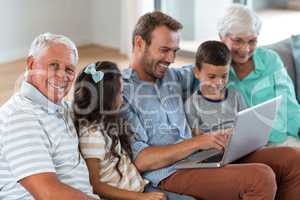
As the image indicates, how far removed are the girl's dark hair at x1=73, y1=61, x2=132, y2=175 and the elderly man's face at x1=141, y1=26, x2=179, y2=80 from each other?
0.81 ft

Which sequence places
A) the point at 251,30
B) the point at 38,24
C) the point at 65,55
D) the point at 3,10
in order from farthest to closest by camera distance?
1. the point at 38,24
2. the point at 3,10
3. the point at 251,30
4. the point at 65,55

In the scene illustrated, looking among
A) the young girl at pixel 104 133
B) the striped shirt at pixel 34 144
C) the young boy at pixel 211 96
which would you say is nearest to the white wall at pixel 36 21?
the young boy at pixel 211 96

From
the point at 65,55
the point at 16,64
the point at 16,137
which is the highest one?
the point at 65,55

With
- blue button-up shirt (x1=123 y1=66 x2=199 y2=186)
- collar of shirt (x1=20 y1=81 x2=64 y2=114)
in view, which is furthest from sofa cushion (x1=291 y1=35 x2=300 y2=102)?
collar of shirt (x1=20 y1=81 x2=64 y2=114)

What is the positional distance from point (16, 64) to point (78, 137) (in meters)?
3.10

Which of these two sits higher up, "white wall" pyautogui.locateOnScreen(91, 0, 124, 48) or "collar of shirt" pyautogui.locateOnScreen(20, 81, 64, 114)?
"collar of shirt" pyautogui.locateOnScreen(20, 81, 64, 114)

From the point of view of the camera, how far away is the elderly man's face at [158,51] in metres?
2.14

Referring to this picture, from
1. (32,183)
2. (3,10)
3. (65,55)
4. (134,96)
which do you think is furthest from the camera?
(3,10)

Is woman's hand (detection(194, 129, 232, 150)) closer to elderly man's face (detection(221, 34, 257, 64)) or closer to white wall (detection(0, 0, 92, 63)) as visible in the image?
elderly man's face (detection(221, 34, 257, 64))

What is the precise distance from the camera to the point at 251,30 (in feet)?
7.86

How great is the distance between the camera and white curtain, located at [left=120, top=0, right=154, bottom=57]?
4.74m

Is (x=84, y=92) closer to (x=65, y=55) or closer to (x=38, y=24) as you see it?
(x=65, y=55)

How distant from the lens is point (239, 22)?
239 centimetres

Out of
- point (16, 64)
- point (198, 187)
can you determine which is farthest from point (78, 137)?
point (16, 64)
